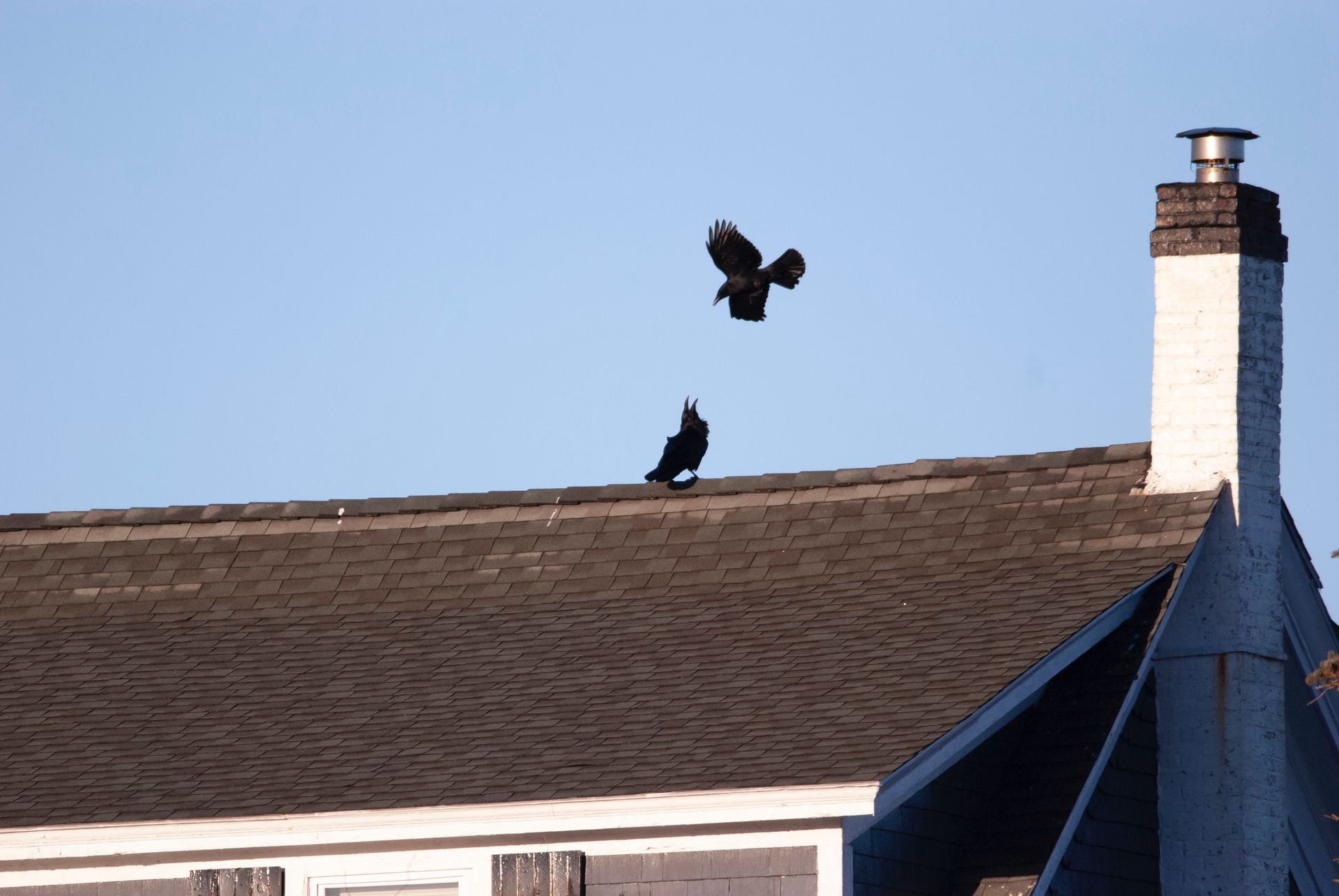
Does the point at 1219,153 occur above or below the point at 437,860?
above

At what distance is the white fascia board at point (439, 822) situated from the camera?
407 inches

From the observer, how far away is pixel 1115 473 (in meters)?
13.4

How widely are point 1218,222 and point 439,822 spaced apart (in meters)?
6.48

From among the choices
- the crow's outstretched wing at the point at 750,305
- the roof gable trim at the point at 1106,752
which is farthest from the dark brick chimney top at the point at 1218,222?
the crow's outstretched wing at the point at 750,305

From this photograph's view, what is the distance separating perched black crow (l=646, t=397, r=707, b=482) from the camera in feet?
48.4

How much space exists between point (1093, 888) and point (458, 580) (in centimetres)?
472

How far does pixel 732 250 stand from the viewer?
15414 mm

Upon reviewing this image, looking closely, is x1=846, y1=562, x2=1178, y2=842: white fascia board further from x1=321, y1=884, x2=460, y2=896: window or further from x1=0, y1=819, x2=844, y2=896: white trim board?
x1=321, y1=884, x2=460, y2=896: window

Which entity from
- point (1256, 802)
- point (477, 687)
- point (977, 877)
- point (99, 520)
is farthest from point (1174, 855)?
point (99, 520)

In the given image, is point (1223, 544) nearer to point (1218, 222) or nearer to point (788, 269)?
point (1218, 222)

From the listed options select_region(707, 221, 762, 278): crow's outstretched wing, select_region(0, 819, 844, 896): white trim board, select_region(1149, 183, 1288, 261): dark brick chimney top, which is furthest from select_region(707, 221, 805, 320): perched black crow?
select_region(0, 819, 844, 896): white trim board

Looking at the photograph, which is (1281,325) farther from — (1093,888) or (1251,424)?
(1093,888)

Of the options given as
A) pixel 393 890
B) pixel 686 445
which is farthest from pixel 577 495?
pixel 393 890

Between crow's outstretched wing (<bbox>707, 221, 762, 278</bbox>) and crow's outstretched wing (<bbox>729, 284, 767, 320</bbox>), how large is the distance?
0.57 feet
